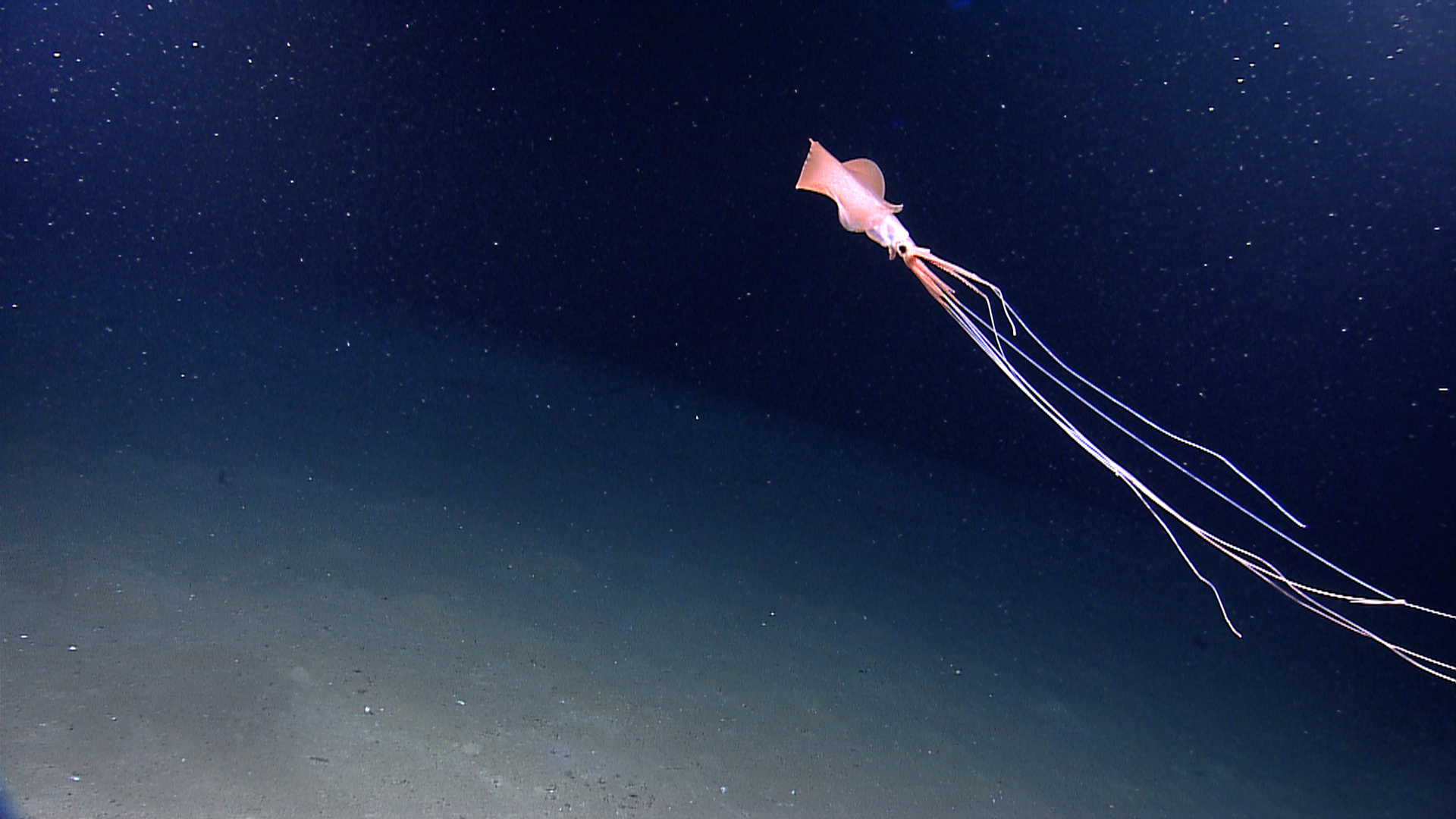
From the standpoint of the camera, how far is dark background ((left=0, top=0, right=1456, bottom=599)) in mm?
3363

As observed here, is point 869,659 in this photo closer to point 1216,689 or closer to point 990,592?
point 990,592

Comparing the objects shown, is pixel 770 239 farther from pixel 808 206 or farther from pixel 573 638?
pixel 573 638

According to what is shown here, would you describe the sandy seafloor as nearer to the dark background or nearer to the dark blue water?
the dark blue water

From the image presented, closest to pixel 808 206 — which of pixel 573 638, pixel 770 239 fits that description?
pixel 770 239

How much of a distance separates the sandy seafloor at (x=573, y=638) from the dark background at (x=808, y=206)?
0.83 meters

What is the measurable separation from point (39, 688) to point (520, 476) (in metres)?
1.68

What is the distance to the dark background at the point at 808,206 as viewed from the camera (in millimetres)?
3363

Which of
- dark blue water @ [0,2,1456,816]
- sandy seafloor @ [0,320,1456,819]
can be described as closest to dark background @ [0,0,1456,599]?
dark blue water @ [0,2,1456,816]

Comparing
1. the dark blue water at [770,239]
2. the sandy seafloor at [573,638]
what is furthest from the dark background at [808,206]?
the sandy seafloor at [573,638]

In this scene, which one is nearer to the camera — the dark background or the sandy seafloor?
the sandy seafloor

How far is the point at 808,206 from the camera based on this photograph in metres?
4.38

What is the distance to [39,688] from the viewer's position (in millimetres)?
1405

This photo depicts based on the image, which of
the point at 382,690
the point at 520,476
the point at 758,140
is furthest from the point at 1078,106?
the point at 382,690

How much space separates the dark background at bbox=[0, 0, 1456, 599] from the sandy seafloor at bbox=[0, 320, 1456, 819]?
2.73 ft
